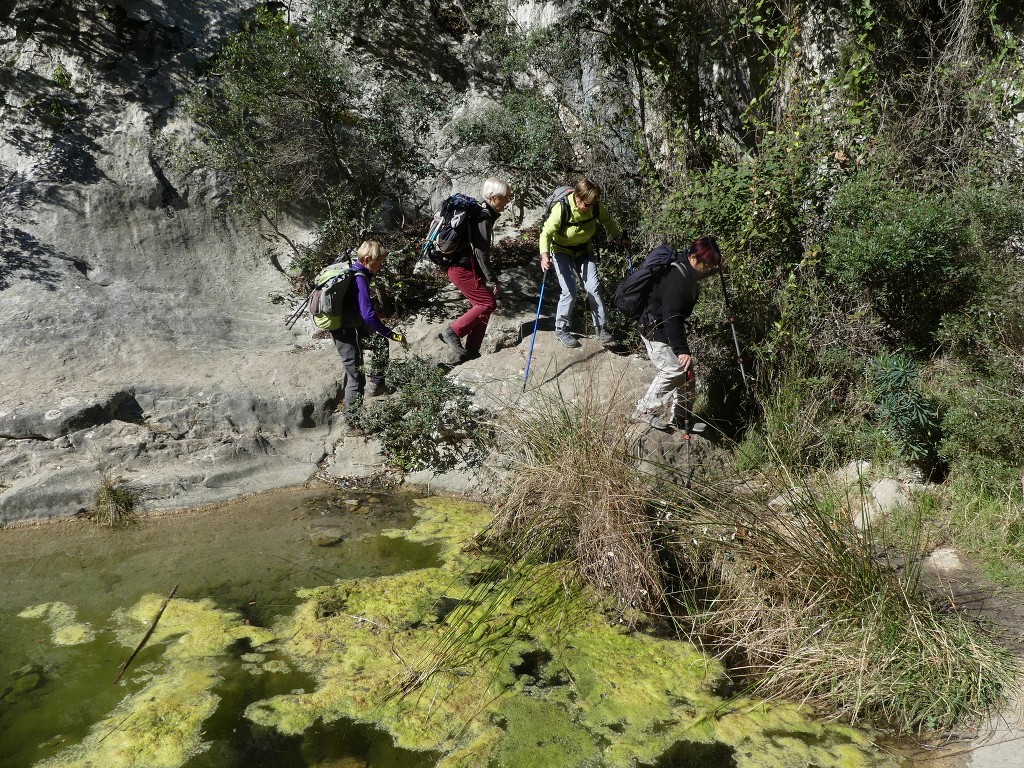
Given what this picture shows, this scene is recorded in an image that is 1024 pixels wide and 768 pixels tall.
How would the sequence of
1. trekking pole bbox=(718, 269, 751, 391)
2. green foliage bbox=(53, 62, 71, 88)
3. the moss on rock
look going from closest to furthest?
the moss on rock < trekking pole bbox=(718, 269, 751, 391) < green foliage bbox=(53, 62, 71, 88)

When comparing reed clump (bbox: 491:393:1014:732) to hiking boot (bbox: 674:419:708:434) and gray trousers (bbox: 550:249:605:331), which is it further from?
gray trousers (bbox: 550:249:605:331)

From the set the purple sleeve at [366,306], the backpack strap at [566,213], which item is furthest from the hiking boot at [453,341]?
the backpack strap at [566,213]

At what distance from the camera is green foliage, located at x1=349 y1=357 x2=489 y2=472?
18.7ft

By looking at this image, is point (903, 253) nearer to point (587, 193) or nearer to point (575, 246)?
point (587, 193)

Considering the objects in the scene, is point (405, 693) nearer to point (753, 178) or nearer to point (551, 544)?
point (551, 544)

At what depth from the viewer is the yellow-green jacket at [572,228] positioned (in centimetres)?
589

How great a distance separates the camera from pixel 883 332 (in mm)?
5676

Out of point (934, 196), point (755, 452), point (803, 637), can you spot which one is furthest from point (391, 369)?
point (934, 196)

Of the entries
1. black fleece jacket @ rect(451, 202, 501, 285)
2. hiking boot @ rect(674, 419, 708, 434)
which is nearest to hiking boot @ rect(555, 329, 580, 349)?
black fleece jacket @ rect(451, 202, 501, 285)

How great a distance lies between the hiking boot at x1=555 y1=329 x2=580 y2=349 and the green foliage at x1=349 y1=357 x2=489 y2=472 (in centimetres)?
95

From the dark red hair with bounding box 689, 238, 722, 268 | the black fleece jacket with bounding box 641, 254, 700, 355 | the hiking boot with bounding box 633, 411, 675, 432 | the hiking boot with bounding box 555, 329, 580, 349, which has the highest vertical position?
the dark red hair with bounding box 689, 238, 722, 268

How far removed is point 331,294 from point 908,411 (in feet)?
13.6

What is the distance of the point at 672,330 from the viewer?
496 centimetres

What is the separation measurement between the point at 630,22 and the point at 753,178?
3.02 metres
